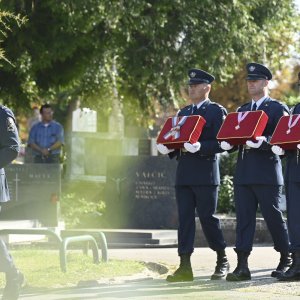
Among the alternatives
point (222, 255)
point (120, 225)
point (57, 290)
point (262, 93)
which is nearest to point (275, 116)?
point (262, 93)

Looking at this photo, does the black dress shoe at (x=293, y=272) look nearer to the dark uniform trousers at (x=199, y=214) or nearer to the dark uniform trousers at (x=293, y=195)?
the dark uniform trousers at (x=293, y=195)

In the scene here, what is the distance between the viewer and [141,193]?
1950 centimetres

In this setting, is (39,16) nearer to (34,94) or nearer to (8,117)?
(34,94)

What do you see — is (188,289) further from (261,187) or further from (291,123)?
(291,123)

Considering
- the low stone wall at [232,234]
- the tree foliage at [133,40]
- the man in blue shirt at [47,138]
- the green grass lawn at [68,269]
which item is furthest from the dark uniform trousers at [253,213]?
the man in blue shirt at [47,138]

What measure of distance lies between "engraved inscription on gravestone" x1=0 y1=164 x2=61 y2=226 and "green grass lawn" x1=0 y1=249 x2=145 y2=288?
454cm

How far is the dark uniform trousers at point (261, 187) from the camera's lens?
35.3 ft

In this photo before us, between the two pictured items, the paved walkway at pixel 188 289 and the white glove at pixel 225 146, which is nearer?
the paved walkway at pixel 188 289

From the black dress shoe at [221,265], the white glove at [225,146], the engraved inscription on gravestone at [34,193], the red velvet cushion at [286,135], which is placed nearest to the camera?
the red velvet cushion at [286,135]

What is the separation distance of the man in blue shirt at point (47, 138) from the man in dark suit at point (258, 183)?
9792 mm

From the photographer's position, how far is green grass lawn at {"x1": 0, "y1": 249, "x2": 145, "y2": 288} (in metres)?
10.8

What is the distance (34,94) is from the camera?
77.1ft

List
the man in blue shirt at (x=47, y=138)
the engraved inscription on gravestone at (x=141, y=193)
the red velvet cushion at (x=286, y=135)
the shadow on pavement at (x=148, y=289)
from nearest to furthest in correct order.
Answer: the shadow on pavement at (x=148, y=289) < the red velvet cushion at (x=286, y=135) < the engraved inscription on gravestone at (x=141, y=193) < the man in blue shirt at (x=47, y=138)

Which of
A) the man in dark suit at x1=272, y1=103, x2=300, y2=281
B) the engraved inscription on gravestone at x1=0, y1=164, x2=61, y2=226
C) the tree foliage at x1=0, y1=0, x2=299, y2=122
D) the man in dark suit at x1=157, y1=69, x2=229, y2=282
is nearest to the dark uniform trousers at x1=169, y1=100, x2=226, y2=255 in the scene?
the man in dark suit at x1=157, y1=69, x2=229, y2=282
